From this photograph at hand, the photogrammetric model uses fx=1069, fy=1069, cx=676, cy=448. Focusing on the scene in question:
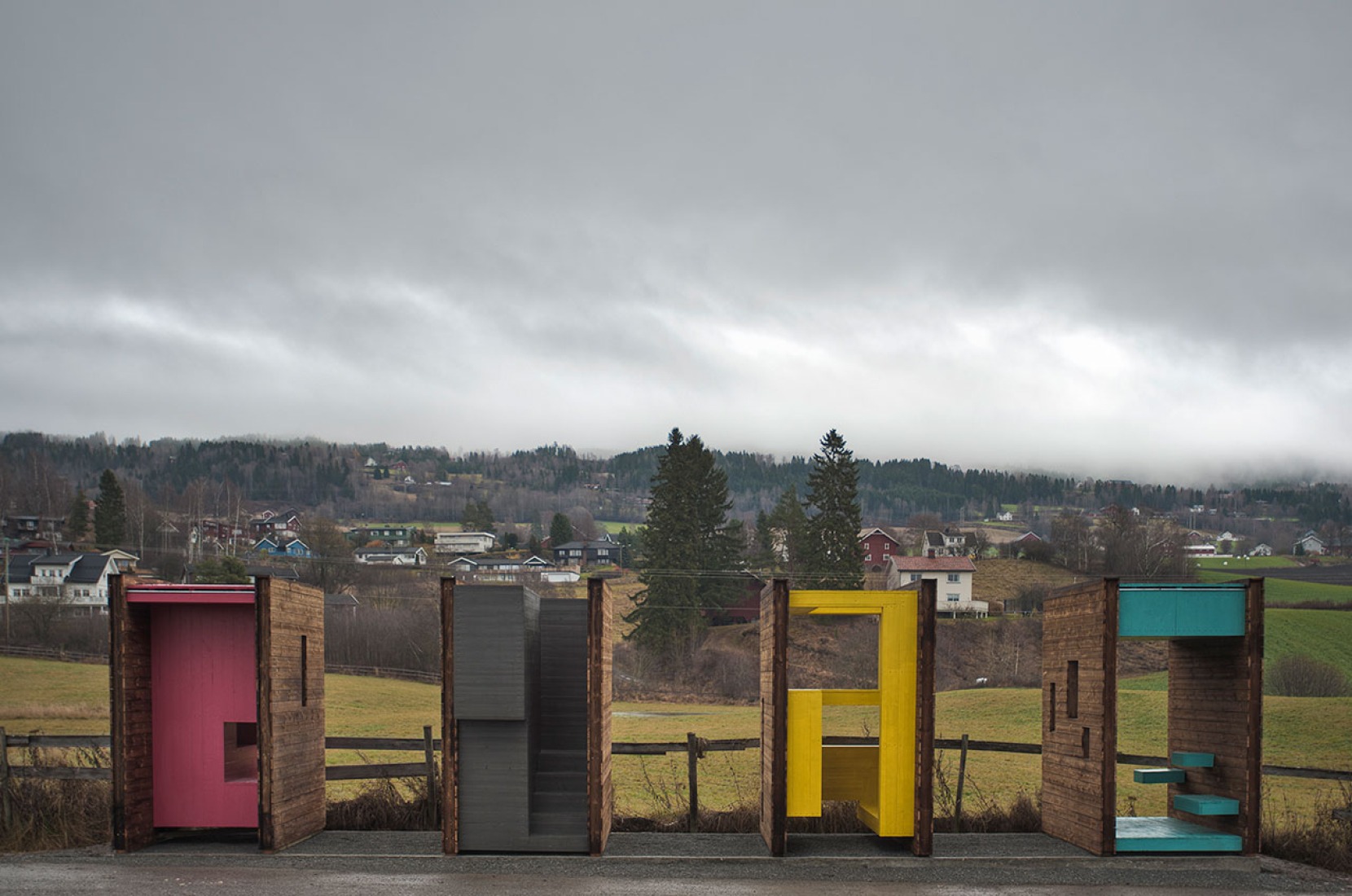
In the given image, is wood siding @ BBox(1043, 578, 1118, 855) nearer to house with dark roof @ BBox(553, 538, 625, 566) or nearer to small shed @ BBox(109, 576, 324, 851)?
small shed @ BBox(109, 576, 324, 851)

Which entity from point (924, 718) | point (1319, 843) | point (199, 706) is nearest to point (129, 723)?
point (199, 706)

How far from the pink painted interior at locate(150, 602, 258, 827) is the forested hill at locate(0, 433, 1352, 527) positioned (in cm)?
12193

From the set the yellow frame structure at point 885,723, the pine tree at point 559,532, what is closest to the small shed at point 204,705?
the yellow frame structure at point 885,723

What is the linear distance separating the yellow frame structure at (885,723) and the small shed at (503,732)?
2312mm

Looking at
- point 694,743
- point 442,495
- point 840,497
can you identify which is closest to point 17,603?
point 840,497

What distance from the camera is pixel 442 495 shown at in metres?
166

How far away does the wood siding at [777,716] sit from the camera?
12.5 m

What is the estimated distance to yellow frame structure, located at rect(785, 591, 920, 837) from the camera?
1269 centimetres

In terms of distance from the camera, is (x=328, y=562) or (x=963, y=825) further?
(x=328, y=562)

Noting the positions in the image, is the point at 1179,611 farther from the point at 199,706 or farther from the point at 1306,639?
the point at 1306,639

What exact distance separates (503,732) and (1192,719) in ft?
29.2

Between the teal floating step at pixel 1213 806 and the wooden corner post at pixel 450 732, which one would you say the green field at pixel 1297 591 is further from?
the wooden corner post at pixel 450 732

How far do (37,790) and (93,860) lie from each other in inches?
73.4

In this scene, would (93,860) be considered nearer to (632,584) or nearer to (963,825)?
(963,825)
